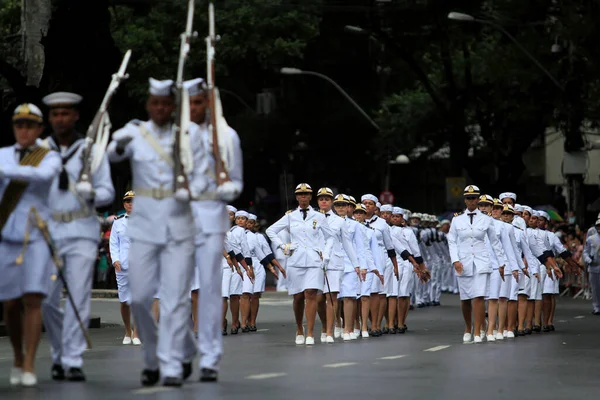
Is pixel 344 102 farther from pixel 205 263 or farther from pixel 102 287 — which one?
pixel 205 263

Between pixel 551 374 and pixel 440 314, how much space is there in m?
17.3

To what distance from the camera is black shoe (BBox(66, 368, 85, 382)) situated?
520 inches

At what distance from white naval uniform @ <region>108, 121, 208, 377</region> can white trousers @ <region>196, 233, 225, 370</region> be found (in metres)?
0.29

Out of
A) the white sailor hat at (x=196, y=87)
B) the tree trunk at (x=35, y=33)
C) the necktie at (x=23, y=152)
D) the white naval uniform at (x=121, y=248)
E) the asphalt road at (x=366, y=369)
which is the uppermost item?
the tree trunk at (x=35, y=33)

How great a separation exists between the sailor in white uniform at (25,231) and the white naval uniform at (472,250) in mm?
10101

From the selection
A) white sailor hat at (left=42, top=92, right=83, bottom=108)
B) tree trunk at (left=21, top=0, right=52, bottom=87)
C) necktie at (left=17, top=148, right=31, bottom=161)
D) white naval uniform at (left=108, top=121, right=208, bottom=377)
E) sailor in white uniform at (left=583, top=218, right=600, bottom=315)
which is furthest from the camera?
sailor in white uniform at (left=583, top=218, right=600, bottom=315)

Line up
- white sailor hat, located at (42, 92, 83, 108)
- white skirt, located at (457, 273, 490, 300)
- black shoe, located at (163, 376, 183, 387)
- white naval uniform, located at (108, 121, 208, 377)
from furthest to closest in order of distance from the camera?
white skirt, located at (457, 273, 490, 300), white sailor hat, located at (42, 92, 83, 108), white naval uniform, located at (108, 121, 208, 377), black shoe, located at (163, 376, 183, 387)

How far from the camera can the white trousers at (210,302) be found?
1302cm

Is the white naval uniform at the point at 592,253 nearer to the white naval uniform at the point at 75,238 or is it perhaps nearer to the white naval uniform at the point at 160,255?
the white naval uniform at the point at 75,238

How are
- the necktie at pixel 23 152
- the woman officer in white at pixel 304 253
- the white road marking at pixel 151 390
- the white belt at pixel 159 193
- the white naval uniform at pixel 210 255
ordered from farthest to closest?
the woman officer in white at pixel 304 253, the white naval uniform at pixel 210 255, the necktie at pixel 23 152, the white belt at pixel 159 193, the white road marking at pixel 151 390

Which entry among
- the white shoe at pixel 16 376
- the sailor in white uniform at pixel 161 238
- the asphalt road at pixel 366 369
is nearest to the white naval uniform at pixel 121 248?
the asphalt road at pixel 366 369

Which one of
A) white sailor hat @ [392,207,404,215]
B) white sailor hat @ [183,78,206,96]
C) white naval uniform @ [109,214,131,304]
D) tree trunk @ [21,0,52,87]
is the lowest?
white naval uniform @ [109,214,131,304]

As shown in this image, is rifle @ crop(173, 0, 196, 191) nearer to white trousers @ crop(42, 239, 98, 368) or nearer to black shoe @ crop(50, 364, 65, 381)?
white trousers @ crop(42, 239, 98, 368)

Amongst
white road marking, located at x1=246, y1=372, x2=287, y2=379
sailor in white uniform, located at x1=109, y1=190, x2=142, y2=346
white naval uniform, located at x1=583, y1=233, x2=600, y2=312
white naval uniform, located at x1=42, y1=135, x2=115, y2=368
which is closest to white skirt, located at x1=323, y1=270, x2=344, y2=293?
sailor in white uniform, located at x1=109, y1=190, x2=142, y2=346
